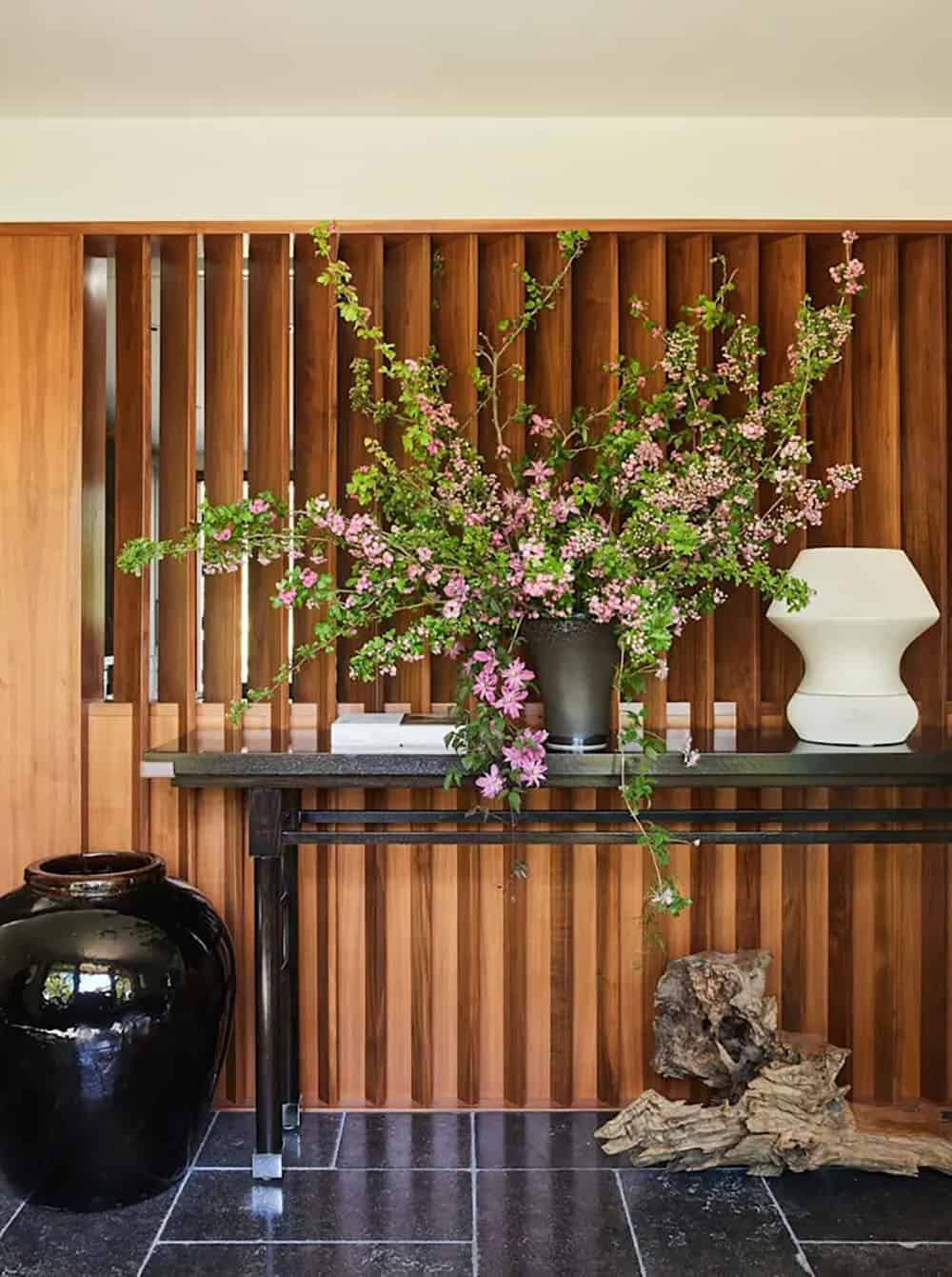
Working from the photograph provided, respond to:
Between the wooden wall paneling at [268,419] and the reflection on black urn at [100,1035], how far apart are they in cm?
75

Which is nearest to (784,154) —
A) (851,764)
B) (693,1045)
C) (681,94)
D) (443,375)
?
(681,94)

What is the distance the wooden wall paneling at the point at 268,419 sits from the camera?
10.5 feet

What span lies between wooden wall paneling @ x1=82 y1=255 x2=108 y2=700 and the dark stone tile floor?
1341 mm

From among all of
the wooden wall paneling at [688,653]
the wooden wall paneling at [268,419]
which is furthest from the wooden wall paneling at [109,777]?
the wooden wall paneling at [688,653]

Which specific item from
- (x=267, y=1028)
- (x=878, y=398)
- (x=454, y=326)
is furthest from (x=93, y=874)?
(x=878, y=398)

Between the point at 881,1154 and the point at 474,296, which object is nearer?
the point at 881,1154

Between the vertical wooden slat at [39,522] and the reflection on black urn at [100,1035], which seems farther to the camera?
the vertical wooden slat at [39,522]

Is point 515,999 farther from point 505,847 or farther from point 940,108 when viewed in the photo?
point 940,108

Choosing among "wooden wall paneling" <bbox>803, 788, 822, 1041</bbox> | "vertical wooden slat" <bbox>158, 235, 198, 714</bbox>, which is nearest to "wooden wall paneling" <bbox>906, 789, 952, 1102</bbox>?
"wooden wall paneling" <bbox>803, 788, 822, 1041</bbox>

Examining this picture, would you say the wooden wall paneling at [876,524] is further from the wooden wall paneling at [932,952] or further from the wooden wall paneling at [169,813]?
the wooden wall paneling at [169,813]

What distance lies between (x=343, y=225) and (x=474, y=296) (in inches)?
15.7

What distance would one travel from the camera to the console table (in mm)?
2596

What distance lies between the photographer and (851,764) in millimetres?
2588

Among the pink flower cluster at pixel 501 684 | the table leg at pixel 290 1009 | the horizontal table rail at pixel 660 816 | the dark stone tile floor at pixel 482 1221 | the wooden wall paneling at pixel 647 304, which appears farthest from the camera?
the wooden wall paneling at pixel 647 304
